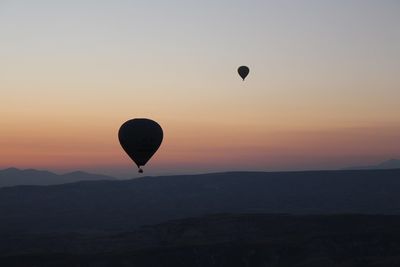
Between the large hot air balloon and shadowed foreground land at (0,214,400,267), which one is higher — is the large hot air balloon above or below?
above

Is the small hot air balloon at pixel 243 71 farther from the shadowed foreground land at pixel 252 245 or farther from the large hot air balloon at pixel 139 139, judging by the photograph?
the shadowed foreground land at pixel 252 245

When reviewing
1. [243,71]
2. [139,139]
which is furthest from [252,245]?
[139,139]

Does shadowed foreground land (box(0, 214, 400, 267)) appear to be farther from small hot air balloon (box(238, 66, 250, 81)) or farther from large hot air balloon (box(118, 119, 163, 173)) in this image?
large hot air balloon (box(118, 119, 163, 173))

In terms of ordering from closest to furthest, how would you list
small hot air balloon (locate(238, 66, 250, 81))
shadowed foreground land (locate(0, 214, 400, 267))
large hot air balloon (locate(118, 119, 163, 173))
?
large hot air balloon (locate(118, 119, 163, 173)), small hot air balloon (locate(238, 66, 250, 81)), shadowed foreground land (locate(0, 214, 400, 267))

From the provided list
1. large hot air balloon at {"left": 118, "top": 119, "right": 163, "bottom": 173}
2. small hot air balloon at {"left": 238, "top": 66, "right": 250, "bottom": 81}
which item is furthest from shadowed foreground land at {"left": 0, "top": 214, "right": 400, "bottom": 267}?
large hot air balloon at {"left": 118, "top": 119, "right": 163, "bottom": 173}

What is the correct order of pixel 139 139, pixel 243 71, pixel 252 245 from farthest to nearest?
pixel 252 245, pixel 243 71, pixel 139 139

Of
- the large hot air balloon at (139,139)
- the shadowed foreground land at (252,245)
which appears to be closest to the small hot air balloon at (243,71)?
the large hot air balloon at (139,139)

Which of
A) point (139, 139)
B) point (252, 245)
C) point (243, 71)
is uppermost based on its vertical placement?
point (243, 71)

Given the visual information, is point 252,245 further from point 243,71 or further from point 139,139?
point 139,139
